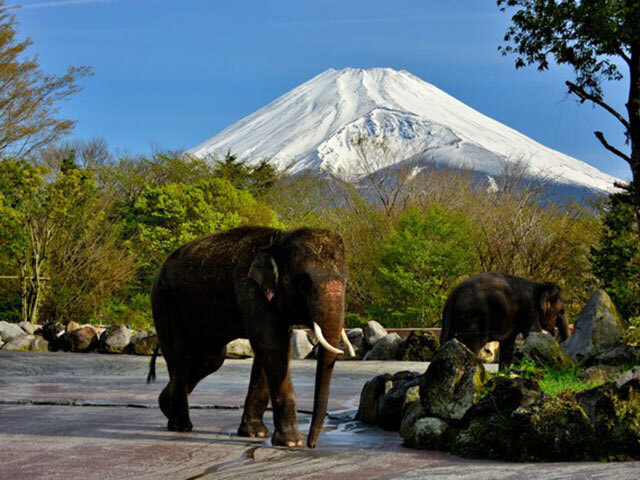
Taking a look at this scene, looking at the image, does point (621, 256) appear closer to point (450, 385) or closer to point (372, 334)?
point (372, 334)

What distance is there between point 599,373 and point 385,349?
1237 cm

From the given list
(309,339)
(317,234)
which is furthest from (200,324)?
(309,339)

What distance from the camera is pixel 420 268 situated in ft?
101

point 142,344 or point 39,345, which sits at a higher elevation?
point 142,344

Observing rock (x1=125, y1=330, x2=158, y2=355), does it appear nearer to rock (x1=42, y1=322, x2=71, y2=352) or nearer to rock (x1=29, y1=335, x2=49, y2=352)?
rock (x1=42, y1=322, x2=71, y2=352)

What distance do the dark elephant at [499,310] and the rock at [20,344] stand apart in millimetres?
15764

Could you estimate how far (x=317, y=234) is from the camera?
788 cm

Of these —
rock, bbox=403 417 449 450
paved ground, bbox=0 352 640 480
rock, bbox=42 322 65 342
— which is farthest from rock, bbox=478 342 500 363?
rock, bbox=403 417 449 450

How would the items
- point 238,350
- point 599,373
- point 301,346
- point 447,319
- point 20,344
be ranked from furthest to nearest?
point 20,344, point 301,346, point 238,350, point 447,319, point 599,373

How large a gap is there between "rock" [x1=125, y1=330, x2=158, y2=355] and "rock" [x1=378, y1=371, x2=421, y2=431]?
48.9 ft

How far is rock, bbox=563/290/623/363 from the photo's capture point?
12.7 m

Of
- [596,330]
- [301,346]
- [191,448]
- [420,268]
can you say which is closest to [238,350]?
Result: [301,346]

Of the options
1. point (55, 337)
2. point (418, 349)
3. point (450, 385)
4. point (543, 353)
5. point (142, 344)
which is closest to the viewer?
point (450, 385)

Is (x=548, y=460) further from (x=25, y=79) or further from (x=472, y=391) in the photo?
(x=25, y=79)
